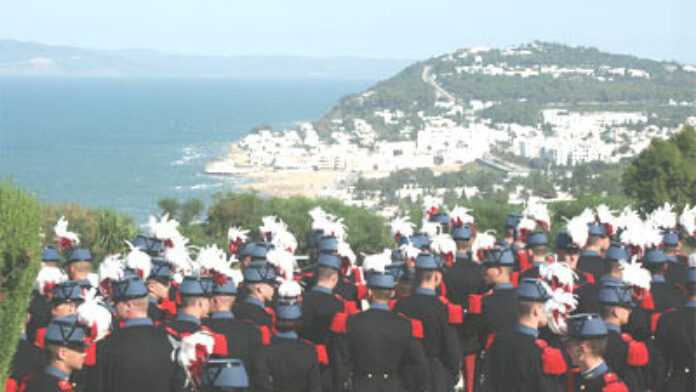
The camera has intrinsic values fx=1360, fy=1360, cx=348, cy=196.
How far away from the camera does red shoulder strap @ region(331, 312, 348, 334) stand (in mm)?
9406

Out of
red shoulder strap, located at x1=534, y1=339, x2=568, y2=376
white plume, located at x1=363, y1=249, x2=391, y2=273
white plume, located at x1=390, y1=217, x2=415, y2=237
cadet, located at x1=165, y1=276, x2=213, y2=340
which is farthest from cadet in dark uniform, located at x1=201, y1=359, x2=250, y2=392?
white plume, located at x1=390, y1=217, x2=415, y2=237

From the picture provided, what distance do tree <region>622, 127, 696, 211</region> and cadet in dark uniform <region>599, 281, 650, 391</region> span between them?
51722 mm

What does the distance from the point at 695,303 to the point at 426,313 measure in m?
1.96

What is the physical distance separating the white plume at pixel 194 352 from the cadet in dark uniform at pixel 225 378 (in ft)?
0.81

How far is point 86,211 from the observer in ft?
169

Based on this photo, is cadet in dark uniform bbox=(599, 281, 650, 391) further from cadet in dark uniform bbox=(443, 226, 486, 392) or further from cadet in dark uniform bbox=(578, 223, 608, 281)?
cadet in dark uniform bbox=(578, 223, 608, 281)

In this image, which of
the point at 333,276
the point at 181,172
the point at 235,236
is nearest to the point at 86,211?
the point at 235,236

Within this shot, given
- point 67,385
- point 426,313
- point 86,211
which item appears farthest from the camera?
point 86,211

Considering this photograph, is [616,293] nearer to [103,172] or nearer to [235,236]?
[235,236]

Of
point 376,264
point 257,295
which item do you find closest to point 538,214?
point 376,264

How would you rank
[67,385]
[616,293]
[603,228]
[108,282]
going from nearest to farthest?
1. [67,385]
2. [616,293]
3. [108,282]
4. [603,228]

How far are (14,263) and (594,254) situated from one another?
6192 millimetres

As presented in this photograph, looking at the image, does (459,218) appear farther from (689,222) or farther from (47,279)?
(47,279)

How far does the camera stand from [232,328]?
909 centimetres
